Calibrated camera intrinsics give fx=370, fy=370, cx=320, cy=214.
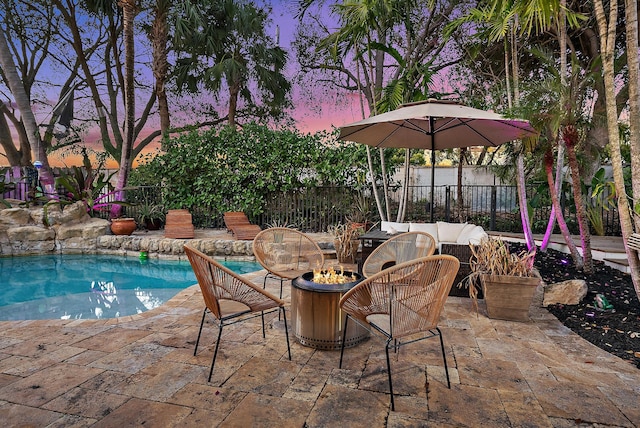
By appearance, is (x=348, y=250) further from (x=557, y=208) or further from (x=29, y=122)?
(x=29, y=122)

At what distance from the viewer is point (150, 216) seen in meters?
9.00

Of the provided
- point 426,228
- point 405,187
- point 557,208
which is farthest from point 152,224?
point 557,208

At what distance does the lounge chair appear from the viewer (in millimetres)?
7457

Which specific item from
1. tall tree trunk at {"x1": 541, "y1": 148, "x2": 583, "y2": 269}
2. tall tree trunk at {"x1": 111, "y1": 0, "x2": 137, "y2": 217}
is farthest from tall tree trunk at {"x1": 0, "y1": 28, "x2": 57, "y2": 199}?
tall tree trunk at {"x1": 541, "y1": 148, "x2": 583, "y2": 269}

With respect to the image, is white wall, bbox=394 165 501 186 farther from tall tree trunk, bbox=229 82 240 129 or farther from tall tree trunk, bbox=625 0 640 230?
tall tree trunk, bbox=625 0 640 230

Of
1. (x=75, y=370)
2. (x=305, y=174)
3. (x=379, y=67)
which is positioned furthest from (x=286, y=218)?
(x=75, y=370)

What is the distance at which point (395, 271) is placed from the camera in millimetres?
1932

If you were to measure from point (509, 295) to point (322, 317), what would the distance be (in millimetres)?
1723

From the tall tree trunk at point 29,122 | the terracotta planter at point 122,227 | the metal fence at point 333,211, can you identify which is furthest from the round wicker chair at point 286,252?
the tall tree trunk at point 29,122

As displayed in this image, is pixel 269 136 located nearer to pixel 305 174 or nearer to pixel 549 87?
pixel 305 174

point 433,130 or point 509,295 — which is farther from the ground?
point 433,130

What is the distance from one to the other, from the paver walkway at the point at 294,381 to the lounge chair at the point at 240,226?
4480 millimetres

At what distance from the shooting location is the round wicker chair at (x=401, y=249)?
3533 millimetres

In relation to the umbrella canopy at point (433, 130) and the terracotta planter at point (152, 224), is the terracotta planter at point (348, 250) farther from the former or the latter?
the terracotta planter at point (152, 224)
